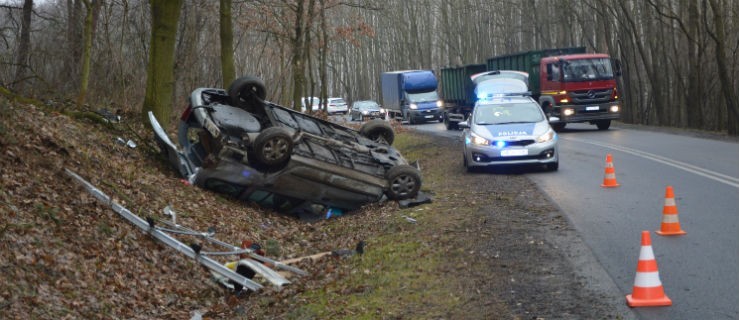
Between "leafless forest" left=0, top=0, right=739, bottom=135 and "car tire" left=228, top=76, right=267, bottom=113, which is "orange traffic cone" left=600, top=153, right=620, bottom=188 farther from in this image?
"leafless forest" left=0, top=0, right=739, bottom=135

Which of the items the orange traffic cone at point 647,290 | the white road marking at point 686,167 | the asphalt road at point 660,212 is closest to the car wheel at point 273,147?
the asphalt road at point 660,212

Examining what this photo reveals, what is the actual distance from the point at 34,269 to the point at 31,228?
87 cm

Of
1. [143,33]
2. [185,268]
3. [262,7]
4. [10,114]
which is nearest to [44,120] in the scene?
[10,114]

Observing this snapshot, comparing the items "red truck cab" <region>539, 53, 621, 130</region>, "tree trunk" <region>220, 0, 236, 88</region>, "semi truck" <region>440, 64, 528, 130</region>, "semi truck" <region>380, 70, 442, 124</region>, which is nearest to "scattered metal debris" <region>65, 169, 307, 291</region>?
"tree trunk" <region>220, 0, 236, 88</region>

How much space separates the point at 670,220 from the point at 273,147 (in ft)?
19.5

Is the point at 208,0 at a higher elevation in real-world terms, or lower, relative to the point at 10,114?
higher

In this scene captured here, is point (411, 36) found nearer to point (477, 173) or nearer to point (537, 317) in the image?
point (477, 173)

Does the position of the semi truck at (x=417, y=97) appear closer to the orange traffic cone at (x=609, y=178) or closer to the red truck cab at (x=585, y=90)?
the red truck cab at (x=585, y=90)

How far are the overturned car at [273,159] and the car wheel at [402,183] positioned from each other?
0.05ft

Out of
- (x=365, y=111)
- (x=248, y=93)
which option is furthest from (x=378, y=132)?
(x=365, y=111)

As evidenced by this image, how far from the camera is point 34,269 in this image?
8336mm

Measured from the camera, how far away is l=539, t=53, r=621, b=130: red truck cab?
33.9 m

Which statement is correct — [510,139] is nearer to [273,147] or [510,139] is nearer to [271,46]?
[273,147]

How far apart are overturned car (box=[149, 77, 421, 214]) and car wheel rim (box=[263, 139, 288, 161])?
0.01 metres
